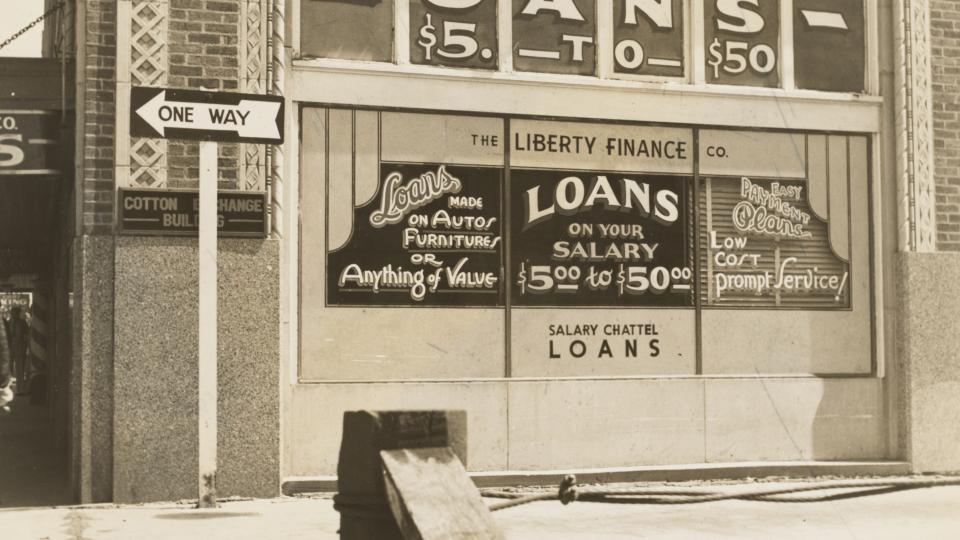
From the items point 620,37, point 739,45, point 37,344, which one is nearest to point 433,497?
point 620,37

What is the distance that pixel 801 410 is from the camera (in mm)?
12070

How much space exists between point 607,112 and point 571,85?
405 millimetres

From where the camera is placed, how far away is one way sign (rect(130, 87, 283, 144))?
30.2 ft

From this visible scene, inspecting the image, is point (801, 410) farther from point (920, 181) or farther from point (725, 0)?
point (725, 0)

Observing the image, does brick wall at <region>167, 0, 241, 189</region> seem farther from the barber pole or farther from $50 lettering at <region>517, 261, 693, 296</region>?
the barber pole

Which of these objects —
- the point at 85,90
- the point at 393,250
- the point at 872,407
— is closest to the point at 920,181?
the point at 872,407

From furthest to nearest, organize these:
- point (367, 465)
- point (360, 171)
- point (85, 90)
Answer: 1. point (360, 171)
2. point (85, 90)
3. point (367, 465)

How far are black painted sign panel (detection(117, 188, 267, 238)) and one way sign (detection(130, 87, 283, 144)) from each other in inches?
37.6

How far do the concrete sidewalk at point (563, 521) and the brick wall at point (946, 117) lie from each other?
289cm

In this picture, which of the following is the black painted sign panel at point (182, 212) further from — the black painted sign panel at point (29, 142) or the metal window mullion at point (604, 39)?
the metal window mullion at point (604, 39)

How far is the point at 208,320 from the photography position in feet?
31.2

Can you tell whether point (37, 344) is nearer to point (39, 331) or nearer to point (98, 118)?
point (39, 331)

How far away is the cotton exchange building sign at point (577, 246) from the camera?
1093 cm

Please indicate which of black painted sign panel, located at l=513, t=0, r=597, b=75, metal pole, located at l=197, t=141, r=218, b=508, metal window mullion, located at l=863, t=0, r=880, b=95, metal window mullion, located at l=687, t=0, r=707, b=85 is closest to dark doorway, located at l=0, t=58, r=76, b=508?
metal pole, located at l=197, t=141, r=218, b=508
